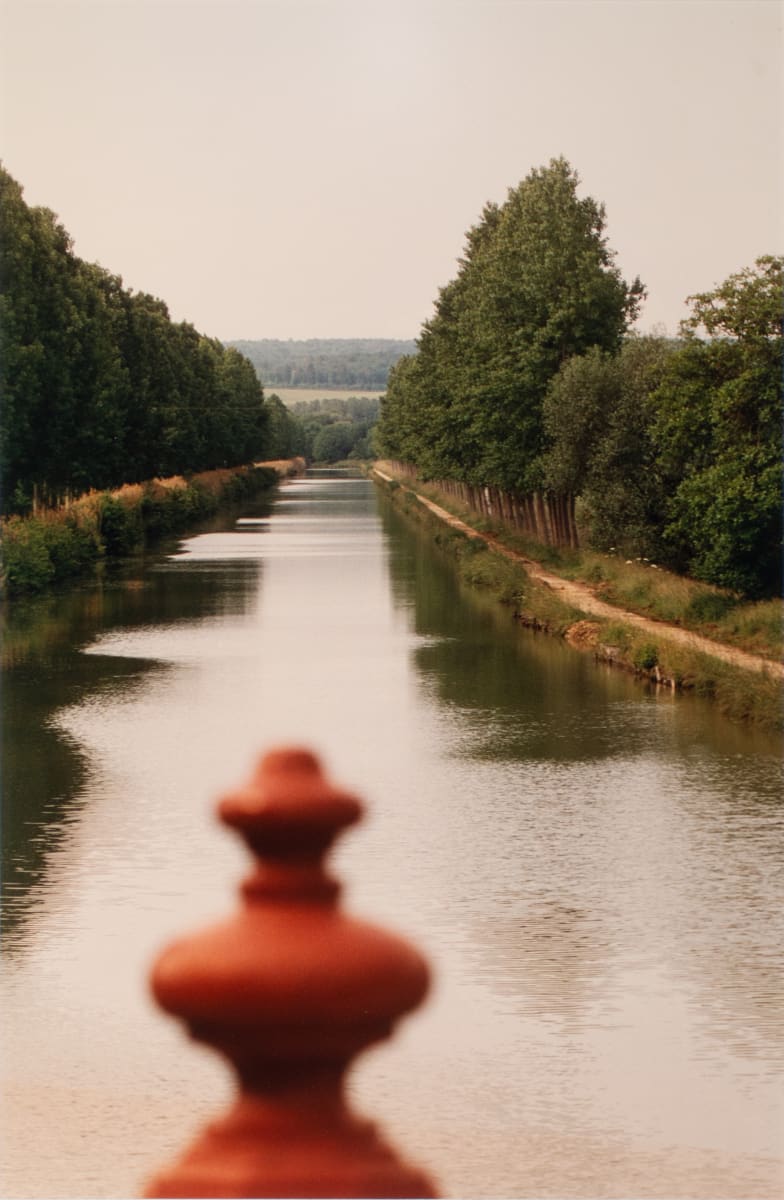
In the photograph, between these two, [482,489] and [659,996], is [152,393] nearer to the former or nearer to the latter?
[482,489]

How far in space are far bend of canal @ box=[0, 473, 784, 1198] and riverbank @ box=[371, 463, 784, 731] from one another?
2.08ft

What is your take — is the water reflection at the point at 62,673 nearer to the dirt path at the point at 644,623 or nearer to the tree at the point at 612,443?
the dirt path at the point at 644,623

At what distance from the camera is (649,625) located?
101 ft

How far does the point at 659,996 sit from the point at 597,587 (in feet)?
92.1

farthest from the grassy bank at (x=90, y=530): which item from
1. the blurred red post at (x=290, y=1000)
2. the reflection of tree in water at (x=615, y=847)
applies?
the blurred red post at (x=290, y=1000)

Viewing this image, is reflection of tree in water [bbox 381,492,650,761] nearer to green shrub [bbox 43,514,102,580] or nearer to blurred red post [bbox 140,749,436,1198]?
Answer: green shrub [bbox 43,514,102,580]

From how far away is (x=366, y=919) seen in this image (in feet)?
5.64

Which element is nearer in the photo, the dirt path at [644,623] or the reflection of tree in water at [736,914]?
the reflection of tree in water at [736,914]

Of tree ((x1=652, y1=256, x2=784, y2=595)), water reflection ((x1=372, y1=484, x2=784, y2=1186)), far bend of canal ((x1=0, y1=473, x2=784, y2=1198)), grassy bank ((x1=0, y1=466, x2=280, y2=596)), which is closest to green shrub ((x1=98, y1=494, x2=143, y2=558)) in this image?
grassy bank ((x1=0, y1=466, x2=280, y2=596))

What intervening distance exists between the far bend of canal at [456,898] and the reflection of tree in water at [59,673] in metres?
0.08

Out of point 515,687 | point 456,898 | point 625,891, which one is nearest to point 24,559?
point 515,687

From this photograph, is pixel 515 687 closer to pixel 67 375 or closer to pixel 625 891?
pixel 625 891

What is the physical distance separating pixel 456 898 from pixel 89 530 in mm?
38473

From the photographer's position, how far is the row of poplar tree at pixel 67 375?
4944cm
